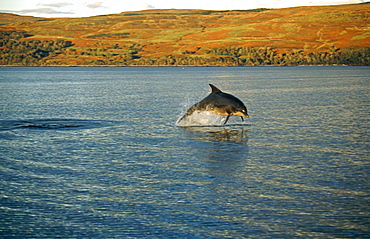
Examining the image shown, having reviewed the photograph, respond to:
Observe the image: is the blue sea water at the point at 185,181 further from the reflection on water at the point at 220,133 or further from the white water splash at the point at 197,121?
the white water splash at the point at 197,121

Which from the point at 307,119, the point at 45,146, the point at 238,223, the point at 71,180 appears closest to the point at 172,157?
the point at 71,180

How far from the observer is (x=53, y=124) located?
31.2 meters

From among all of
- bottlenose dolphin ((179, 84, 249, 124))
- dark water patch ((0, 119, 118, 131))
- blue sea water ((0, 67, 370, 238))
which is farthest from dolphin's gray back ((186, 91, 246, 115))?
dark water patch ((0, 119, 118, 131))

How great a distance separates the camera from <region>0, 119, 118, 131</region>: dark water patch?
29.7m

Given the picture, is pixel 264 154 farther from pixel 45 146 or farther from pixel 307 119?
pixel 307 119

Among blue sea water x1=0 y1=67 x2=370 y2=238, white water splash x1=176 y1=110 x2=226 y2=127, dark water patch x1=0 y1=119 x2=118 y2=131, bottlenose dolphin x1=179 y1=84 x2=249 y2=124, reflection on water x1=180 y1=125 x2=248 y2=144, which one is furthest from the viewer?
white water splash x1=176 y1=110 x2=226 y2=127

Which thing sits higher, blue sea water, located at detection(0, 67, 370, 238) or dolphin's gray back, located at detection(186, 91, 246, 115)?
dolphin's gray back, located at detection(186, 91, 246, 115)

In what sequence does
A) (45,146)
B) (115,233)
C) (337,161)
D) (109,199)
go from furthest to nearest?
(45,146), (337,161), (109,199), (115,233)

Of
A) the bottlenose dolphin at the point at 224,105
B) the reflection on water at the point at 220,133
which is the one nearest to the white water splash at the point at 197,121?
the reflection on water at the point at 220,133

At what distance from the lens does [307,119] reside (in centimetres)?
3350

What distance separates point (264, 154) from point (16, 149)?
38.8 ft

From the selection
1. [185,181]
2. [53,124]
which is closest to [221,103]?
[185,181]

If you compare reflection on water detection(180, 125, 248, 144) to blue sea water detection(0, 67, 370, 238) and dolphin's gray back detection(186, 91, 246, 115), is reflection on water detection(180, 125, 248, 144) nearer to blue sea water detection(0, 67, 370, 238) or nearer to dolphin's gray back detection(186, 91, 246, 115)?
blue sea water detection(0, 67, 370, 238)

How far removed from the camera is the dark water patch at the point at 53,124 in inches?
1171
